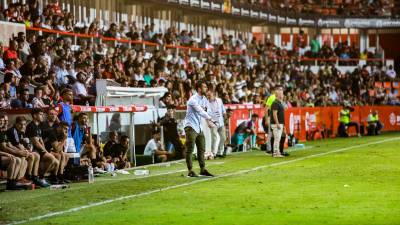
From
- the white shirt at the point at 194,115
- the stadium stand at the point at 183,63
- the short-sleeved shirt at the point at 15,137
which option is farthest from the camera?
the stadium stand at the point at 183,63

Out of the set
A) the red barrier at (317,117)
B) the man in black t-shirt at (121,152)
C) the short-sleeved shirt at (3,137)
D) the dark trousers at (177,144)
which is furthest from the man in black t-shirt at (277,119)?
the short-sleeved shirt at (3,137)

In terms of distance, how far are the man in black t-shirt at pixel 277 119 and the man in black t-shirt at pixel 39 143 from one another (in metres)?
9.40

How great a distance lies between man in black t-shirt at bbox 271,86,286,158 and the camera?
26.8m

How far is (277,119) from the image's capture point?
88.1 ft

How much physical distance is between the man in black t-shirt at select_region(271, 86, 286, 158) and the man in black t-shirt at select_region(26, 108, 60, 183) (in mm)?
9402

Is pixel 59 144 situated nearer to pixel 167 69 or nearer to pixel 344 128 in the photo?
pixel 167 69

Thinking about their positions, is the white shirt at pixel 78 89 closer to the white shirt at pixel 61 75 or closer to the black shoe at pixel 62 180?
the white shirt at pixel 61 75

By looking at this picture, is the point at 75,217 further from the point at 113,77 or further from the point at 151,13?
the point at 151,13

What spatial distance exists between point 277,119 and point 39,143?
10.0 meters

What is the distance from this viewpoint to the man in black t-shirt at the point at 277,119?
26.8 m

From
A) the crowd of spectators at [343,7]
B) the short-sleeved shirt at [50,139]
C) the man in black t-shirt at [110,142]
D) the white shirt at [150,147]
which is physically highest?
the crowd of spectators at [343,7]

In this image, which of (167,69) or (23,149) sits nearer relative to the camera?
(23,149)

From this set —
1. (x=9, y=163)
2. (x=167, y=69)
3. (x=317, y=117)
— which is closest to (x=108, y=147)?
(x=9, y=163)

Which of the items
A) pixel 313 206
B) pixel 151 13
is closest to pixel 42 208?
pixel 313 206
